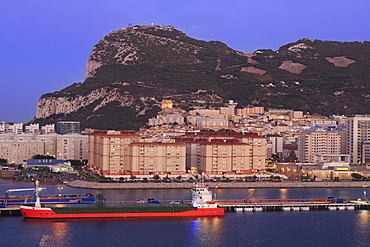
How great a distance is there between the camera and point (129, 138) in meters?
79.1

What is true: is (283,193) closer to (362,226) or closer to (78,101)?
(362,226)

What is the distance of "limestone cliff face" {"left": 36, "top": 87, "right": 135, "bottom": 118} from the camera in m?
149

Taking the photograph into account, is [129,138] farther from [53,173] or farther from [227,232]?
[227,232]

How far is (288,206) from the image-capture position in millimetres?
55875

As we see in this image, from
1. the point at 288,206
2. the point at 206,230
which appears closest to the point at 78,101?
the point at 288,206

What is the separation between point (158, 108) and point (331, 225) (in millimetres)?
94868

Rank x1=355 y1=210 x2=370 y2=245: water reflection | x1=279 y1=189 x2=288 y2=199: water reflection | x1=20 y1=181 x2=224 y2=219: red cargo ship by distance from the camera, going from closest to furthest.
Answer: x1=355 y1=210 x2=370 y2=245: water reflection → x1=20 y1=181 x2=224 y2=219: red cargo ship → x1=279 y1=189 x2=288 y2=199: water reflection

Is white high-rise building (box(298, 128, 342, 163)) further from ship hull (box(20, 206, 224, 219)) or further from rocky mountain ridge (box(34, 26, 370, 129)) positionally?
ship hull (box(20, 206, 224, 219))

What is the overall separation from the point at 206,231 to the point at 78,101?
4502 inches

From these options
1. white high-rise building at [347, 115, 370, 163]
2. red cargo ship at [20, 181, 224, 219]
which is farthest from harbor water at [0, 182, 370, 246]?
white high-rise building at [347, 115, 370, 163]

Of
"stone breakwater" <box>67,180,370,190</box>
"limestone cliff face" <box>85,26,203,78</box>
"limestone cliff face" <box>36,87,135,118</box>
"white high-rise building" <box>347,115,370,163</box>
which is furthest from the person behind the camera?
"limestone cliff face" <box>85,26,203,78</box>

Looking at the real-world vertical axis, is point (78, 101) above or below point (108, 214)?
above

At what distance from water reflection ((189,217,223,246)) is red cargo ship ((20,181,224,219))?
131 cm

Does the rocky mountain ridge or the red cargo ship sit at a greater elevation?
A: the rocky mountain ridge
